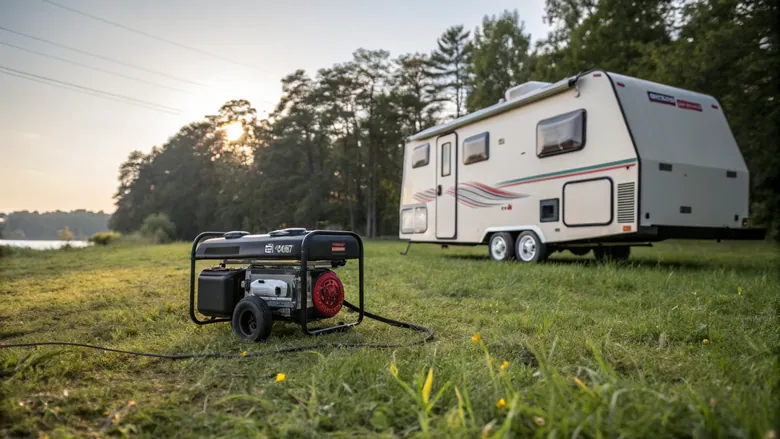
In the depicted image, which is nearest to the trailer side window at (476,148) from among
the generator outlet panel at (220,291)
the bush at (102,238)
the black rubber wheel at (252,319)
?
the generator outlet panel at (220,291)

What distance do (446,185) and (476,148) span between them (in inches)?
48.1

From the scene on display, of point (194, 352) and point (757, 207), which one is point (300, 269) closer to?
point (194, 352)

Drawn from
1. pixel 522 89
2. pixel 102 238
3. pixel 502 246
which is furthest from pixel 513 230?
pixel 102 238

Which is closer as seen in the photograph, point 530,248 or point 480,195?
point 530,248

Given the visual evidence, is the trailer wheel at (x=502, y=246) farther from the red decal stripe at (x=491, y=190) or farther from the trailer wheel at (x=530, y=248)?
the red decal stripe at (x=491, y=190)

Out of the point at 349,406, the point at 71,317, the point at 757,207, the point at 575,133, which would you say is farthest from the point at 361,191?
the point at 349,406

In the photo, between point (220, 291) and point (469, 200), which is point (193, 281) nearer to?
point (220, 291)

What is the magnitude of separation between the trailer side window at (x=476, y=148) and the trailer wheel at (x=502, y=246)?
1.53 metres

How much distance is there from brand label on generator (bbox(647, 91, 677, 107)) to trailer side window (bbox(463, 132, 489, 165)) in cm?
291

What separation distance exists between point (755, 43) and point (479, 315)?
1415 centimetres

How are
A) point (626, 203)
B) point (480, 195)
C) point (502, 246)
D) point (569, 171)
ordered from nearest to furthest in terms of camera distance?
point (626, 203) → point (569, 171) → point (502, 246) → point (480, 195)

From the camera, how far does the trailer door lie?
1020 centimetres

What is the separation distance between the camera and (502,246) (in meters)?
9.18

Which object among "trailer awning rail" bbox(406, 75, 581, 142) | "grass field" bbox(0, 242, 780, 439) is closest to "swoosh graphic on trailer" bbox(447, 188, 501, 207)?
"trailer awning rail" bbox(406, 75, 581, 142)
